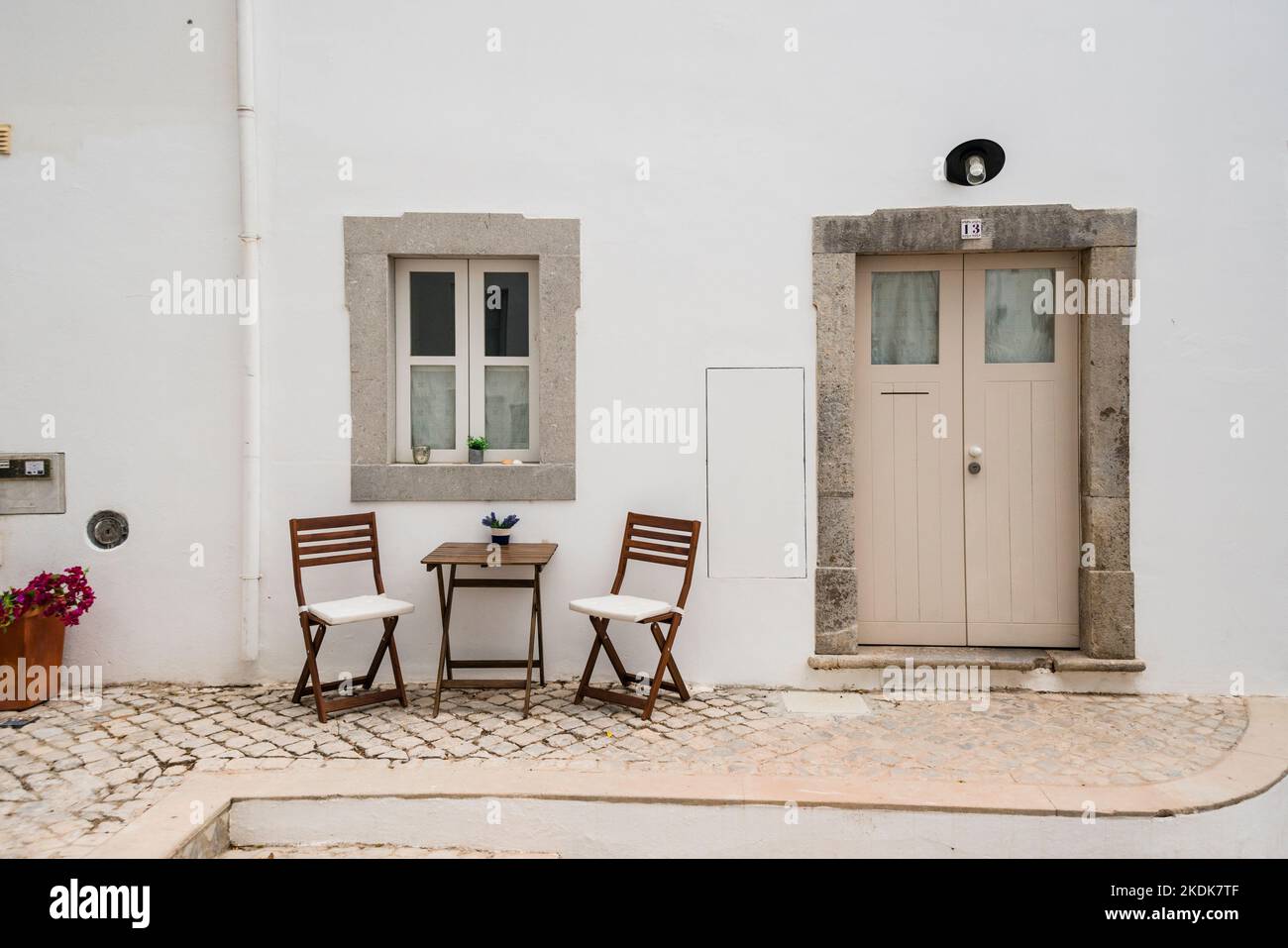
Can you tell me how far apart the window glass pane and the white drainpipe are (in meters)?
0.88

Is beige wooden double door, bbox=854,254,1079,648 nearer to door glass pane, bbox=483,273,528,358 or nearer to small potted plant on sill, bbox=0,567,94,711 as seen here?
door glass pane, bbox=483,273,528,358

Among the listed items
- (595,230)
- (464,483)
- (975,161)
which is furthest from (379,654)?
(975,161)

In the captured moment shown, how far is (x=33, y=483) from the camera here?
16.0 ft

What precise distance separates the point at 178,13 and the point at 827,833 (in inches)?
214

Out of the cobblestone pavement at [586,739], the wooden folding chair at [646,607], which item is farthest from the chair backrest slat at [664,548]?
the cobblestone pavement at [586,739]

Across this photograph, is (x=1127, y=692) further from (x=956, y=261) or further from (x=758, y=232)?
(x=758, y=232)

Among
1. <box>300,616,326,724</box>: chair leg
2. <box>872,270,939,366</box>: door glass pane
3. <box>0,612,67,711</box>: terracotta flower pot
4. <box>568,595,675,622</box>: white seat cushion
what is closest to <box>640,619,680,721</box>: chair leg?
<box>568,595,675,622</box>: white seat cushion

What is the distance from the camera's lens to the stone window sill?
4.88m

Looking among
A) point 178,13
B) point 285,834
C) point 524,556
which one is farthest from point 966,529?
point 178,13

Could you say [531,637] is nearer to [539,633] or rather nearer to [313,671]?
[539,633]

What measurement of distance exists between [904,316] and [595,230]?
187 centimetres

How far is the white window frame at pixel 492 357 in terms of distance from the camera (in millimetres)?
5031

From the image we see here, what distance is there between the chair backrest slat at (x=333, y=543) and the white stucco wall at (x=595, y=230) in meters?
0.21

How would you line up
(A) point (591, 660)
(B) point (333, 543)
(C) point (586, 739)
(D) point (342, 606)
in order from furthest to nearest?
(B) point (333, 543), (A) point (591, 660), (D) point (342, 606), (C) point (586, 739)
